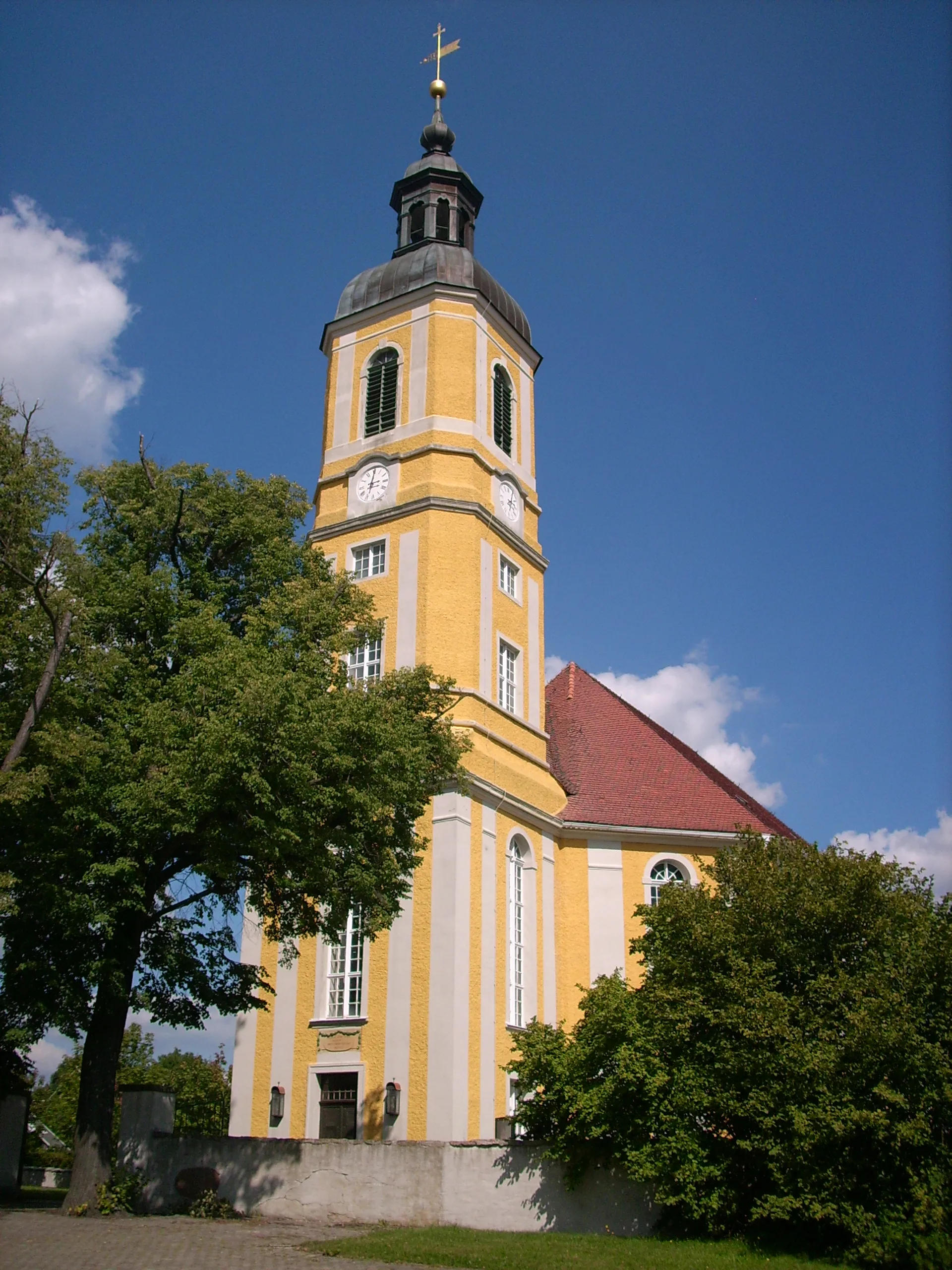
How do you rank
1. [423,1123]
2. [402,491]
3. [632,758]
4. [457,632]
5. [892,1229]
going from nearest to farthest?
[892,1229] → [423,1123] → [457,632] → [402,491] → [632,758]

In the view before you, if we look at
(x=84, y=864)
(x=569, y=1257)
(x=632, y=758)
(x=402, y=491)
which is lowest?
(x=569, y=1257)

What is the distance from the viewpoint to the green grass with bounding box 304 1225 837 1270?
512 inches

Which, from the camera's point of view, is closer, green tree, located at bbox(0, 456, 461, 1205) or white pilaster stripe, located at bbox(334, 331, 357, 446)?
green tree, located at bbox(0, 456, 461, 1205)

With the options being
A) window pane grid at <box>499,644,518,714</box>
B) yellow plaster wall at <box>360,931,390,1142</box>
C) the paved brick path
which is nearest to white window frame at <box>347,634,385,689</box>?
window pane grid at <box>499,644,518,714</box>

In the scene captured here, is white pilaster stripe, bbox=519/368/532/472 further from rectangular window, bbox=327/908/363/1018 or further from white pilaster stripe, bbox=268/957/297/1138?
white pilaster stripe, bbox=268/957/297/1138

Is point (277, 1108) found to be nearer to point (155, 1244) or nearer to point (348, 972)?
point (348, 972)

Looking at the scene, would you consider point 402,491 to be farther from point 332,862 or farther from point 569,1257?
point 569,1257

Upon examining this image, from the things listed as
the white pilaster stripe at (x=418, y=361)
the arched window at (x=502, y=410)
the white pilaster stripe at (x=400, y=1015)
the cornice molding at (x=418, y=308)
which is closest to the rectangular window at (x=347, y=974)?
the white pilaster stripe at (x=400, y=1015)

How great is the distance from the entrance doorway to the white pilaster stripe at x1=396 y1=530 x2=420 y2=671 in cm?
824

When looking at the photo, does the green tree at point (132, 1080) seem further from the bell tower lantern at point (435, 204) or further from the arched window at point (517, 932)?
the bell tower lantern at point (435, 204)

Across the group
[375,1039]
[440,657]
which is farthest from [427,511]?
[375,1039]

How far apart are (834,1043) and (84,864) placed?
34.2 ft

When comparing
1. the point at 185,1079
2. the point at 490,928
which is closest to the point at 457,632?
the point at 490,928

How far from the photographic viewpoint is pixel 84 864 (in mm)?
16469
